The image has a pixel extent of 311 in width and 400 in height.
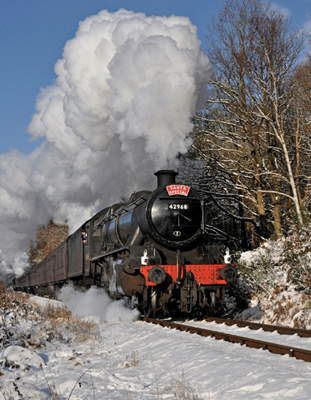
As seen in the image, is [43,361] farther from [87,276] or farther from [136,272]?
[87,276]

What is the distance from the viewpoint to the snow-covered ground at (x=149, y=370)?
13.8 ft

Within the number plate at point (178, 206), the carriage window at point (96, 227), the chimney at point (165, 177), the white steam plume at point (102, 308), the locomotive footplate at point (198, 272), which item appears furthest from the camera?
the carriage window at point (96, 227)

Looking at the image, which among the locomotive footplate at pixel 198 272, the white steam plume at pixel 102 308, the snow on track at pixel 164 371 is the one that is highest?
the locomotive footplate at pixel 198 272

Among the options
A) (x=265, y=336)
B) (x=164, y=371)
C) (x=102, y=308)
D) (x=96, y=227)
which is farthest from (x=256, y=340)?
(x=96, y=227)

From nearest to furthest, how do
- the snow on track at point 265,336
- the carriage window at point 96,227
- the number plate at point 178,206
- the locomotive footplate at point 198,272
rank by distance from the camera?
the snow on track at point 265,336, the locomotive footplate at point 198,272, the number plate at point 178,206, the carriage window at point 96,227

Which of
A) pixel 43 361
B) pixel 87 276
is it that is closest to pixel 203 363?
pixel 43 361

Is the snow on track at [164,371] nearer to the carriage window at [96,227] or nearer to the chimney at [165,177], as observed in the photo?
the chimney at [165,177]

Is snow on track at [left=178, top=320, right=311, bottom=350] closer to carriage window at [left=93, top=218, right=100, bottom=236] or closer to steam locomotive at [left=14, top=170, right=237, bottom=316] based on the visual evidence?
steam locomotive at [left=14, top=170, right=237, bottom=316]

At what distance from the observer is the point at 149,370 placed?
546cm

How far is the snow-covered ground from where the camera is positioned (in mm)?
4211

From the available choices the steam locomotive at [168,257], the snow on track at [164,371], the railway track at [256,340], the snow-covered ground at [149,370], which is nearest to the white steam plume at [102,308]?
the steam locomotive at [168,257]

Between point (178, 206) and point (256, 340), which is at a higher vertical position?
point (178, 206)

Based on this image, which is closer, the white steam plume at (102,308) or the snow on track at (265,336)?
the snow on track at (265,336)

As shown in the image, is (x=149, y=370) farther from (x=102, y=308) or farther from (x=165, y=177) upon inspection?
(x=102, y=308)
